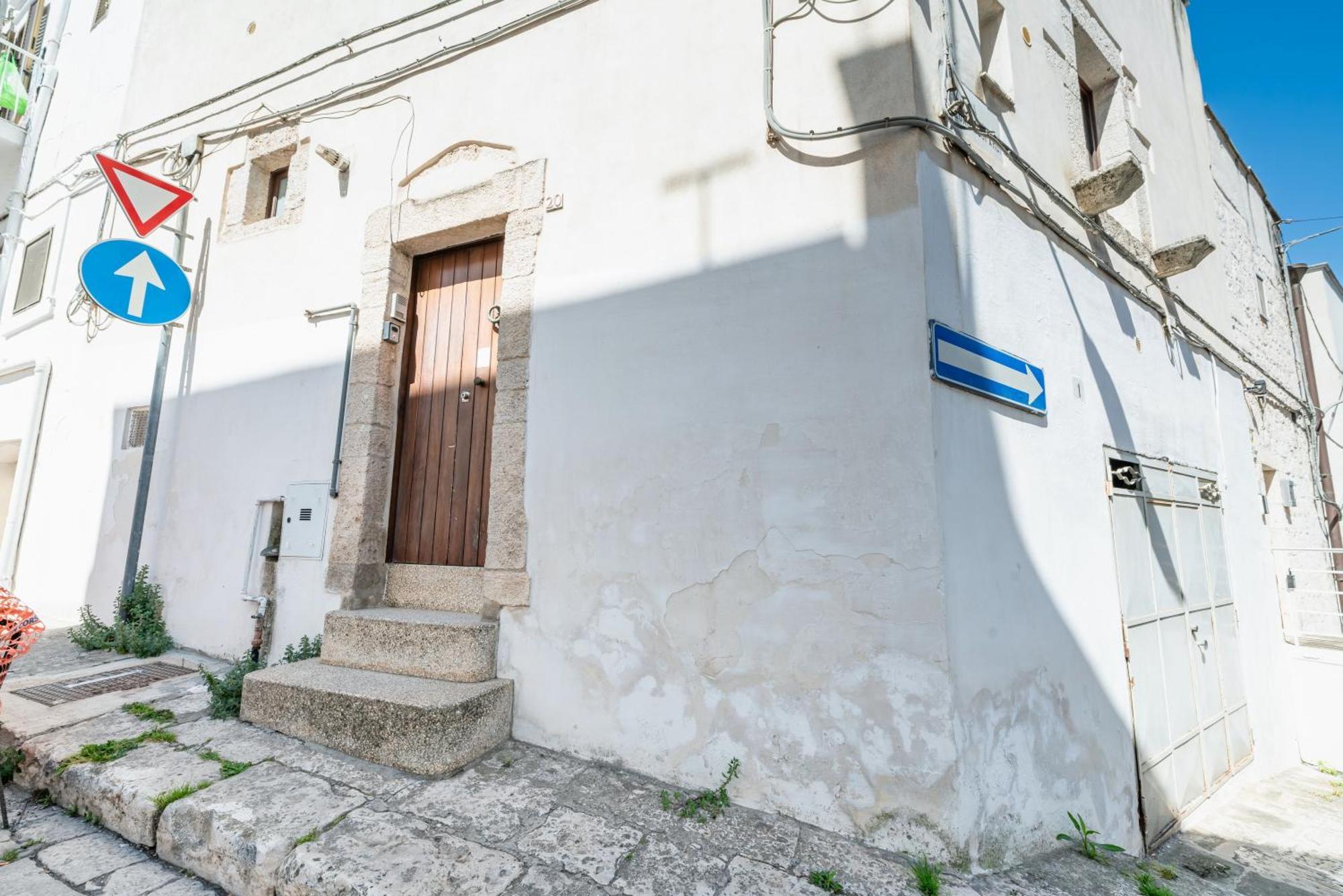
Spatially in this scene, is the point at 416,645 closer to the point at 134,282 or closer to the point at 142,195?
the point at 134,282

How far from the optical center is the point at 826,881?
6.93ft

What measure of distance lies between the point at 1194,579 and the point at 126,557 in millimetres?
7772

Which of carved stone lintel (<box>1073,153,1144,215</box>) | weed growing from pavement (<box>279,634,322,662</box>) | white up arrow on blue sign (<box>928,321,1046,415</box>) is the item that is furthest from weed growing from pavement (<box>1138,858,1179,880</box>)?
weed growing from pavement (<box>279,634,322,662</box>)

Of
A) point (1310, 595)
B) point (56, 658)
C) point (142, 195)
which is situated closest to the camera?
point (56, 658)

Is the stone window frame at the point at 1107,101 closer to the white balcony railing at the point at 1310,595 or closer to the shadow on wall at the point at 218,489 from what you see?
the white balcony railing at the point at 1310,595

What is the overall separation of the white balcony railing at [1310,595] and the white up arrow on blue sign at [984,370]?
161 inches

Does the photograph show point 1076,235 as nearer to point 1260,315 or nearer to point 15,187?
point 1260,315

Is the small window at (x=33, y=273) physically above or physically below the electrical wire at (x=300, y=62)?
below

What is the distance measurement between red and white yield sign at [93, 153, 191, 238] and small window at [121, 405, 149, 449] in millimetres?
1489

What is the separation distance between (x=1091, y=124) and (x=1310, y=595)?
606 centimetres

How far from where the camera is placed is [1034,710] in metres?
2.77

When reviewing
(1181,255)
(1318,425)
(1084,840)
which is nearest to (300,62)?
(1181,255)

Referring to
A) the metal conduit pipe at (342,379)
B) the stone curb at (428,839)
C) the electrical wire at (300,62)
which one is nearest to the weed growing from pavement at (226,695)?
the stone curb at (428,839)

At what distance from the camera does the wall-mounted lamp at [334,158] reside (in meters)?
4.36
